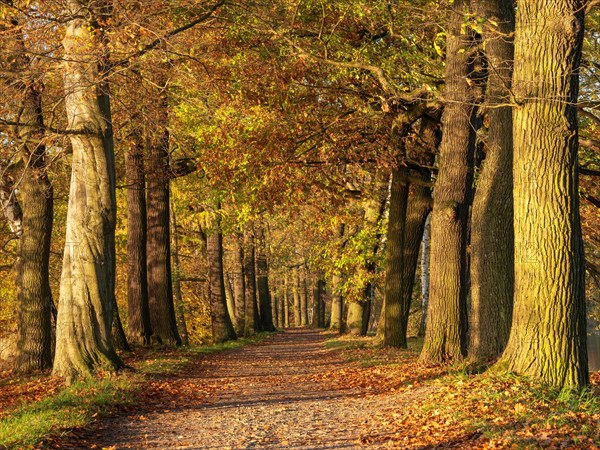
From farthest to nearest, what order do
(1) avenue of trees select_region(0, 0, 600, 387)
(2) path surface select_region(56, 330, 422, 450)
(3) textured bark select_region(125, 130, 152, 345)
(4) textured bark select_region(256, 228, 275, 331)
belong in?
(4) textured bark select_region(256, 228, 275, 331), (3) textured bark select_region(125, 130, 152, 345), (1) avenue of trees select_region(0, 0, 600, 387), (2) path surface select_region(56, 330, 422, 450)

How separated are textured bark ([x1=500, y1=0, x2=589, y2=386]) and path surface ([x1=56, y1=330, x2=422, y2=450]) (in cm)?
224

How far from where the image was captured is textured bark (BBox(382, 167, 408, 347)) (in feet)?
60.6

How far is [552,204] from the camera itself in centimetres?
906

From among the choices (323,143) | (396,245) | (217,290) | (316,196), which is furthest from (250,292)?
(323,143)

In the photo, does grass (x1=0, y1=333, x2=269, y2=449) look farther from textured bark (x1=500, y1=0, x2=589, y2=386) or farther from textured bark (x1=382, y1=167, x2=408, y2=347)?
textured bark (x1=382, y1=167, x2=408, y2=347)

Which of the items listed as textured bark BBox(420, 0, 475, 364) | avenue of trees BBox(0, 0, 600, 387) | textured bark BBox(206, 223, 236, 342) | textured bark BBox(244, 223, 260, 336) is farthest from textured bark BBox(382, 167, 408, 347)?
textured bark BBox(244, 223, 260, 336)

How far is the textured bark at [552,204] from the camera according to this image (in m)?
9.03

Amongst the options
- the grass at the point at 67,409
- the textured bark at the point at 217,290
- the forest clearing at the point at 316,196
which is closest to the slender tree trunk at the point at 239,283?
the textured bark at the point at 217,290

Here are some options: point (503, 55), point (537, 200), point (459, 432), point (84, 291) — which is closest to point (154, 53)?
point (84, 291)

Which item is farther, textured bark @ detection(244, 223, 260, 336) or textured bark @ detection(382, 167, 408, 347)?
textured bark @ detection(244, 223, 260, 336)

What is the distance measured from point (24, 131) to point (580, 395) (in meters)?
11.8

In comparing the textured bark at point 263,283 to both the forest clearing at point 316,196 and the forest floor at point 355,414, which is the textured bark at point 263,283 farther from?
the forest floor at point 355,414

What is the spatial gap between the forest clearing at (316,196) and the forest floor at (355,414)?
0.17 feet

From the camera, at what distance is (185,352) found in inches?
816
